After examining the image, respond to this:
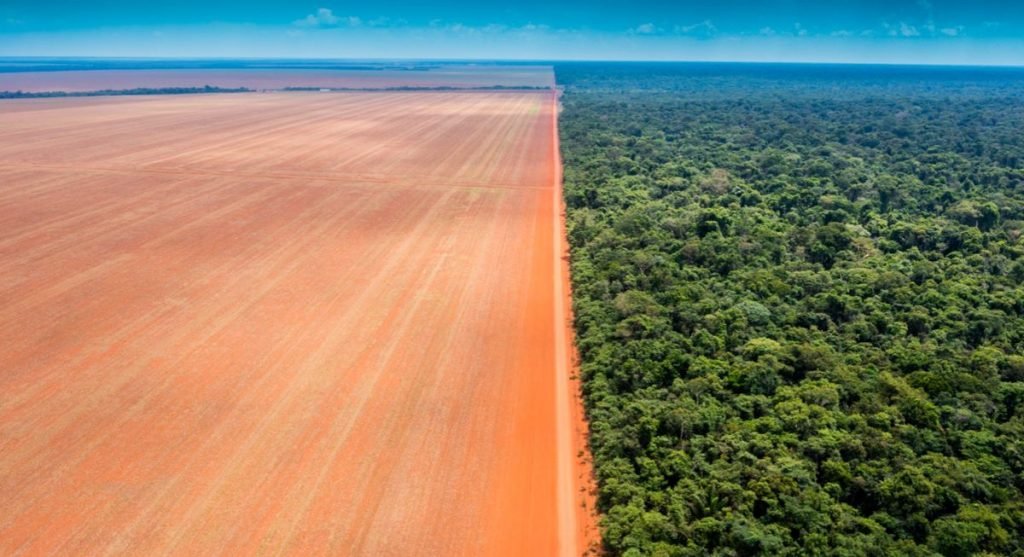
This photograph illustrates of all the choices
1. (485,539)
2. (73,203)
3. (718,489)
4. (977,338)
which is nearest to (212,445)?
(485,539)

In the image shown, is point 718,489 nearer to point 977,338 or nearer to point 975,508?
point 975,508

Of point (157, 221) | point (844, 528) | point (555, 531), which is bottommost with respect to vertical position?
point (555, 531)

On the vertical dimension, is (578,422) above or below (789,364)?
below

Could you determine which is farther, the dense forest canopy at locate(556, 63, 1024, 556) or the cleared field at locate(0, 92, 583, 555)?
the cleared field at locate(0, 92, 583, 555)

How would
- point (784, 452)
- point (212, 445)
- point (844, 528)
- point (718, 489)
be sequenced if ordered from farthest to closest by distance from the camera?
point (212, 445) < point (784, 452) < point (718, 489) < point (844, 528)
